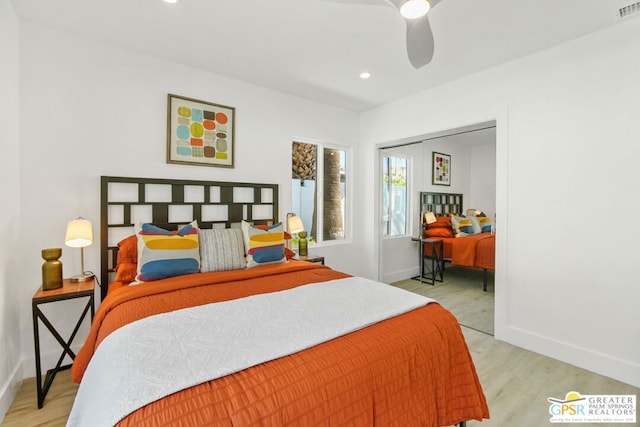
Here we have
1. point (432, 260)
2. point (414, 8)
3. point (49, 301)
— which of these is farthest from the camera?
point (432, 260)

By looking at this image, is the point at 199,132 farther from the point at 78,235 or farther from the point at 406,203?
the point at 406,203

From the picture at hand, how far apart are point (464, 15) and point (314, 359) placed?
7.83 feet

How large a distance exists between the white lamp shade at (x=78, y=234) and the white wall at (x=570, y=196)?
3456 millimetres

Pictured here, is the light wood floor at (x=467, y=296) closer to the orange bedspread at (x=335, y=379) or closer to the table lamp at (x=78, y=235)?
the orange bedspread at (x=335, y=379)

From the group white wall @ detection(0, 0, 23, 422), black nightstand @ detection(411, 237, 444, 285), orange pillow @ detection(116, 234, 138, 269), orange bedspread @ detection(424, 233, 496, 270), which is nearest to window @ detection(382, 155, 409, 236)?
black nightstand @ detection(411, 237, 444, 285)

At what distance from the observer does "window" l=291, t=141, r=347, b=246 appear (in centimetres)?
375

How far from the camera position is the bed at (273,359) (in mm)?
924

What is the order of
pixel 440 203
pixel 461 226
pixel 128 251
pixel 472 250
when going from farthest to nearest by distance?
1. pixel 440 203
2. pixel 461 226
3. pixel 472 250
4. pixel 128 251

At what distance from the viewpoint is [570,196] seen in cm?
241

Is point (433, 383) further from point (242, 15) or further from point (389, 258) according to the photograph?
point (389, 258)

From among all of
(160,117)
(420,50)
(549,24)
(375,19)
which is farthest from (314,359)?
(549,24)

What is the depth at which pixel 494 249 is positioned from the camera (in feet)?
9.83

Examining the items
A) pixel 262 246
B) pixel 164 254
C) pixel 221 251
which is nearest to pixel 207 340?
pixel 164 254

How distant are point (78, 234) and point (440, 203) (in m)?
3.48
